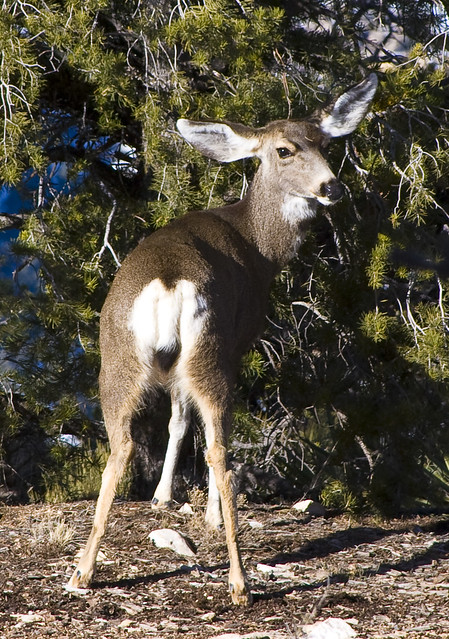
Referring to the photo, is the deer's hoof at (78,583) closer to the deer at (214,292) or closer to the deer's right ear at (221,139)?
the deer at (214,292)

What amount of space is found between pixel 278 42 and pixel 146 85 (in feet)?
3.21

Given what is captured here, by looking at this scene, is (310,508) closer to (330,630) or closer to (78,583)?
(78,583)

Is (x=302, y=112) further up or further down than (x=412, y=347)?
further up

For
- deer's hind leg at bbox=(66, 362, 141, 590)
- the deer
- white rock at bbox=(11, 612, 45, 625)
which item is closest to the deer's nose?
the deer

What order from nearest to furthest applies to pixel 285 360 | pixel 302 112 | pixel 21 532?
1. pixel 21 532
2. pixel 302 112
3. pixel 285 360

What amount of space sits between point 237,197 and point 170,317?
264 centimetres

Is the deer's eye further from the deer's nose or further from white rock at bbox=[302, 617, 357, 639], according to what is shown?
white rock at bbox=[302, 617, 357, 639]

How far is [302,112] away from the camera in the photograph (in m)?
6.57

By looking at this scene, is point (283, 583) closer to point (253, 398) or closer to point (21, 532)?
point (21, 532)

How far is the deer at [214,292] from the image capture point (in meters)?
4.65

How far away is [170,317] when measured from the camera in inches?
182

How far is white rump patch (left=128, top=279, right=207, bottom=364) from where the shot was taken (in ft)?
15.2

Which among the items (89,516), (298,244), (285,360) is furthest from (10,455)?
(298,244)

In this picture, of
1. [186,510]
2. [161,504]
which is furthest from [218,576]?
[161,504]
